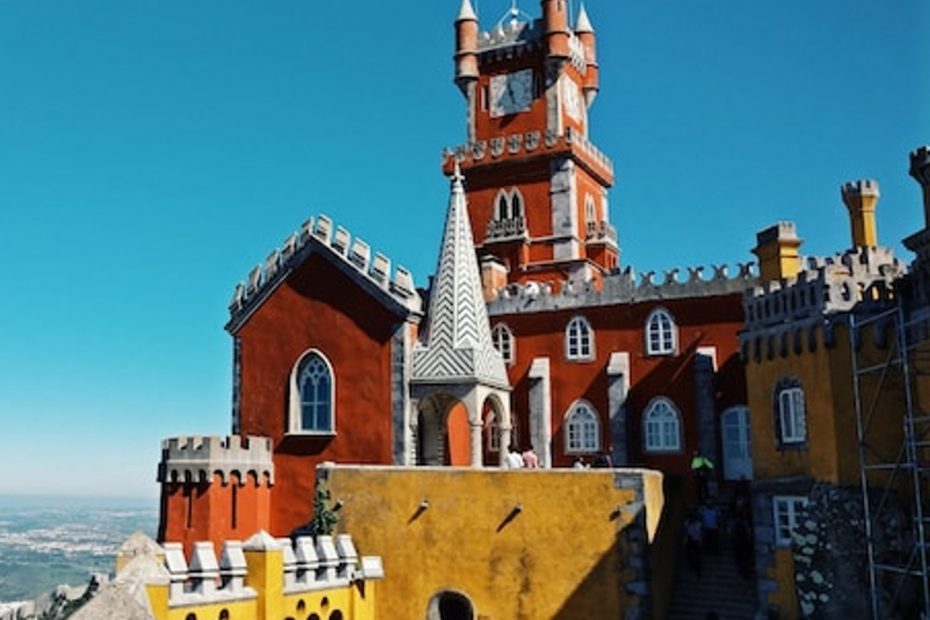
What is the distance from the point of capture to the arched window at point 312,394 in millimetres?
27453

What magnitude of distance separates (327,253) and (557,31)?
1588cm

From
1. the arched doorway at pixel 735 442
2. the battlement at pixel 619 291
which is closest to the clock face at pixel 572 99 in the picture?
the battlement at pixel 619 291

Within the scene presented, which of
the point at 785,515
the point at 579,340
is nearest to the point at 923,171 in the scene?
the point at 785,515

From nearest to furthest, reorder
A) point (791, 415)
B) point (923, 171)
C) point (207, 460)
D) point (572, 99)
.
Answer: point (923, 171), point (791, 415), point (207, 460), point (572, 99)

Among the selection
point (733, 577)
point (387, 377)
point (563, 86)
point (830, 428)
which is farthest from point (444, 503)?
point (563, 86)

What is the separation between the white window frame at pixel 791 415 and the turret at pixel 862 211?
4734 mm

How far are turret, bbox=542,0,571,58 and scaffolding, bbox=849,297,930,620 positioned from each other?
22.1 meters

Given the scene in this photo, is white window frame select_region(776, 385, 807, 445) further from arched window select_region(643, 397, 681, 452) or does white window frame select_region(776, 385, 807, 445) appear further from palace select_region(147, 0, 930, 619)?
arched window select_region(643, 397, 681, 452)

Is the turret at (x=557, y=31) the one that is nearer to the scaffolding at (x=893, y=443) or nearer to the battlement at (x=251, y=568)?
the scaffolding at (x=893, y=443)

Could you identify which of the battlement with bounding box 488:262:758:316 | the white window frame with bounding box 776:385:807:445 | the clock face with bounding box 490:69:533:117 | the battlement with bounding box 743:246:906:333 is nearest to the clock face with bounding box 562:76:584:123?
the clock face with bounding box 490:69:533:117

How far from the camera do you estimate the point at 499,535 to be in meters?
21.8

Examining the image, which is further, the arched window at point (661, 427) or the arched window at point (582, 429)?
the arched window at point (582, 429)

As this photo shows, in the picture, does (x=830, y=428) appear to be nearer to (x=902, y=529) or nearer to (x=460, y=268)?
(x=902, y=529)

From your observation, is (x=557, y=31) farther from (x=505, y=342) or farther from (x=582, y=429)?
(x=582, y=429)
